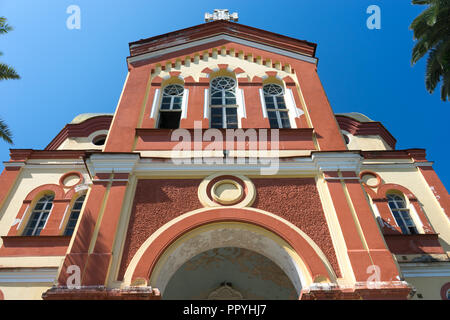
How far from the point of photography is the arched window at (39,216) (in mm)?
10188

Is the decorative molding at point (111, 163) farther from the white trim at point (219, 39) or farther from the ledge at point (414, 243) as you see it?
the ledge at point (414, 243)

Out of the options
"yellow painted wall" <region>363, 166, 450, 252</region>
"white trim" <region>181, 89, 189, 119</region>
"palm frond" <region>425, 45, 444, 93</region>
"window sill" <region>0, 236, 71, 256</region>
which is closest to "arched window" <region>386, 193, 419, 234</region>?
"yellow painted wall" <region>363, 166, 450, 252</region>

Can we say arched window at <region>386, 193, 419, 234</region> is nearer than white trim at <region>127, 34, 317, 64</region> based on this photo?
Yes

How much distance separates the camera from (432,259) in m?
9.50

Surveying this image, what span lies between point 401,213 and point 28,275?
11.6m

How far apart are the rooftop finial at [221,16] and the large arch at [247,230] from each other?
9587 millimetres

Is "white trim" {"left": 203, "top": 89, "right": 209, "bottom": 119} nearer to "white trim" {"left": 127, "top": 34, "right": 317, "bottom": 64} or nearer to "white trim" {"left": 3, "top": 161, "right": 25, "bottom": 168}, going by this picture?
"white trim" {"left": 127, "top": 34, "right": 317, "bottom": 64}

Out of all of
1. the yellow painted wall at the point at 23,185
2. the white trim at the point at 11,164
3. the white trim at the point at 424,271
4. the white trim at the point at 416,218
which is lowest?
the white trim at the point at 424,271

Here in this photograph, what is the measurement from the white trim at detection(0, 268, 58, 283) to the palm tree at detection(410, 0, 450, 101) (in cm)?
1365

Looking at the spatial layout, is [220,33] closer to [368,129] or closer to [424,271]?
[368,129]

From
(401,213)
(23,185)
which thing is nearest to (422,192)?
(401,213)

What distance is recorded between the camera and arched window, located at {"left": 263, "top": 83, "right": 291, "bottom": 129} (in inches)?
378

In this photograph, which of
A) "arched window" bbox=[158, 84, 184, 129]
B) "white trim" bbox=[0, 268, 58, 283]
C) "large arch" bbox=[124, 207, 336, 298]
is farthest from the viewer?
"arched window" bbox=[158, 84, 184, 129]

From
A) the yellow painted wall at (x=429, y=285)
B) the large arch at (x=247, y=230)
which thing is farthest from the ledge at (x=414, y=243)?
the large arch at (x=247, y=230)
